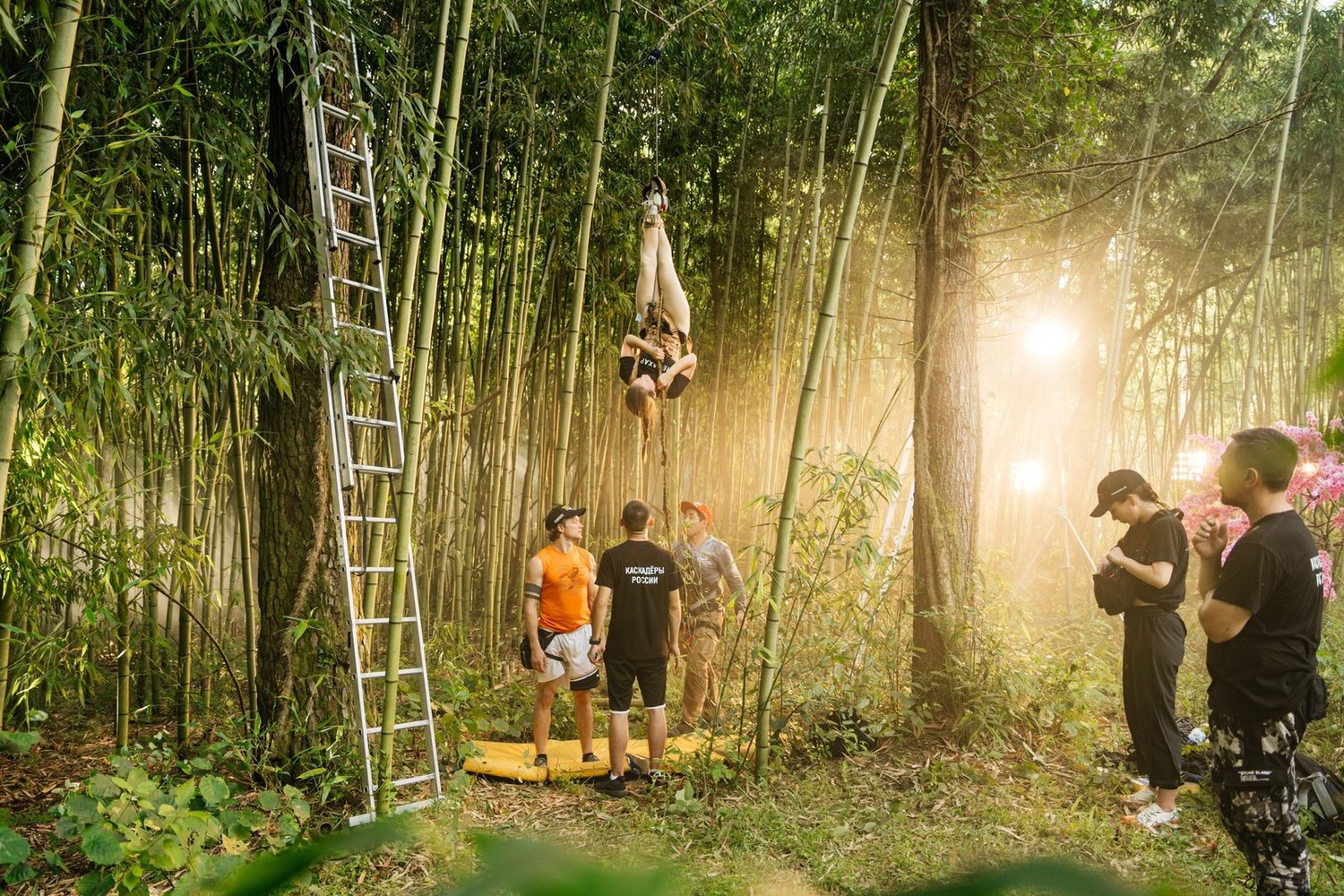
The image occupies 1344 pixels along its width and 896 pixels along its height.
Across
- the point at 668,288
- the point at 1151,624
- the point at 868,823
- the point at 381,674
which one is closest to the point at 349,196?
the point at 668,288

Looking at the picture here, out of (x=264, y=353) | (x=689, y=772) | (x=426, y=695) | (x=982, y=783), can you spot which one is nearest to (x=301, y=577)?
(x=426, y=695)

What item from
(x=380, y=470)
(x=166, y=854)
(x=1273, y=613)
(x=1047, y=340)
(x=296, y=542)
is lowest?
(x=166, y=854)

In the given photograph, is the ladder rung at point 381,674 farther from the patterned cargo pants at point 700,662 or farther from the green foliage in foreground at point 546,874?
the green foliage in foreground at point 546,874

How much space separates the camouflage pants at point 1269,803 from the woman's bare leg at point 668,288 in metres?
2.30

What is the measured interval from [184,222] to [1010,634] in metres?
3.87

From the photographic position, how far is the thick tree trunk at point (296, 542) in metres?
3.22

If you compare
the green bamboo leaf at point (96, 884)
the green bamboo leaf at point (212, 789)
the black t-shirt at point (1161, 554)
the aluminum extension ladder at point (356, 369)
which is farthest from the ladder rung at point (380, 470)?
the black t-shirt at point (1161, 554)

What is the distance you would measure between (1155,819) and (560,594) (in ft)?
8.03

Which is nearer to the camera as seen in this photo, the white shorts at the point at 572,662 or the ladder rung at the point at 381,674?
the ladder rung at the point at 381,674

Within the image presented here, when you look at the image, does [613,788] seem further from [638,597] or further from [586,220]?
[586,220]

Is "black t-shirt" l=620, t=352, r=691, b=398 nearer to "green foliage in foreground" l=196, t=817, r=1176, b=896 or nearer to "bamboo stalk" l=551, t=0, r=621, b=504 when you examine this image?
"bamboo stalk" l=551, t=0, r=621, b=504

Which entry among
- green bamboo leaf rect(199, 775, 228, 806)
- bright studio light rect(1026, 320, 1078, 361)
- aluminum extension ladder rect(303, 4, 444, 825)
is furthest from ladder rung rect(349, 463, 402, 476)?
bright studio light rect(1026, 320, 1078, 361)

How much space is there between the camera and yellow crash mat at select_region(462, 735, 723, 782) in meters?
3.58

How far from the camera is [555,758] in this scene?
384 centimetres
